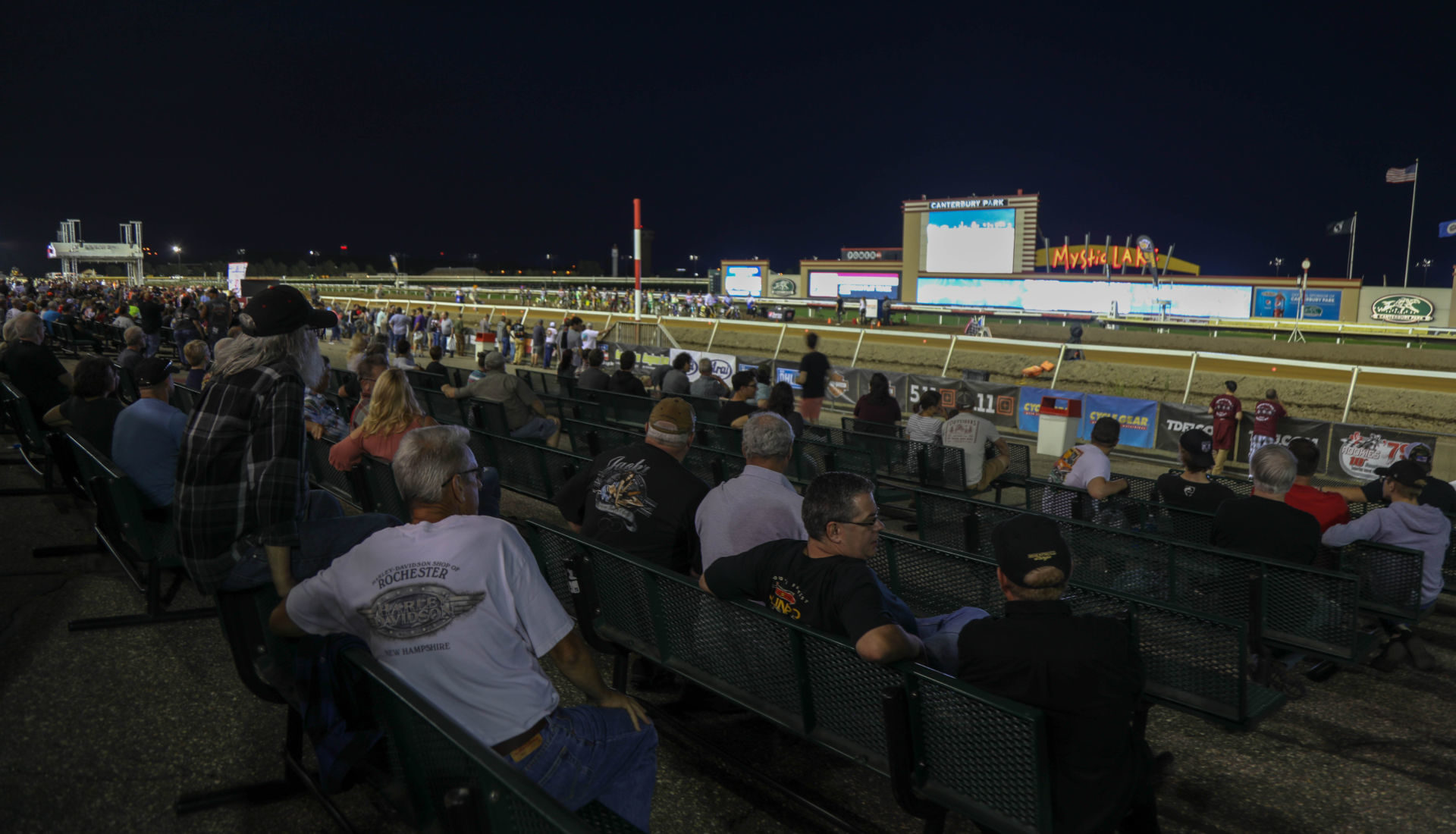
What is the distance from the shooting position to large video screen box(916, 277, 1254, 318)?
5394 centimetres


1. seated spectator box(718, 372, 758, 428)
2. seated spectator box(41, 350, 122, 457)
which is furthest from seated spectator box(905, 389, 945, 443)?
seated spectator box(41, 350, 122, 457)

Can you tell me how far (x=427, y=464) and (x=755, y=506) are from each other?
66.8 inches

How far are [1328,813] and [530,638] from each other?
357 centimetres

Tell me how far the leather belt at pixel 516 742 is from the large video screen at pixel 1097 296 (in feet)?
190

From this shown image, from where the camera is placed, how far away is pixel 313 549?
3.05 meters

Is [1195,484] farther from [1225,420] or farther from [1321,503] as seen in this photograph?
[1225,420]

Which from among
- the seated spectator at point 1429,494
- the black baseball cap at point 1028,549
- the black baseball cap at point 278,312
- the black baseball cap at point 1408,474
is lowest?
the seated spectator at point 1429,494

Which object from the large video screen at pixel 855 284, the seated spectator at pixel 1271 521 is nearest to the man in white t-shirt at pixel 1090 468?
the seated spectator at pixel 1271 521

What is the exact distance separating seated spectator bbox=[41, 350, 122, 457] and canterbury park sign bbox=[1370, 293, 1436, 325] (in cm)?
6193

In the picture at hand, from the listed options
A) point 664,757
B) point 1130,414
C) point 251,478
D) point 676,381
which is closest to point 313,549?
point 251,478

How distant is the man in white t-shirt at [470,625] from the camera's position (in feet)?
7.62

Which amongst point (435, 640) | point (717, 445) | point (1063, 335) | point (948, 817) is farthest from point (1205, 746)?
point (1063, 335)

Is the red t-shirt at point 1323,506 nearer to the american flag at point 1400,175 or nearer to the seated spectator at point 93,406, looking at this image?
the seated spectator at point 93,406

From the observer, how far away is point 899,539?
439 centimetres
